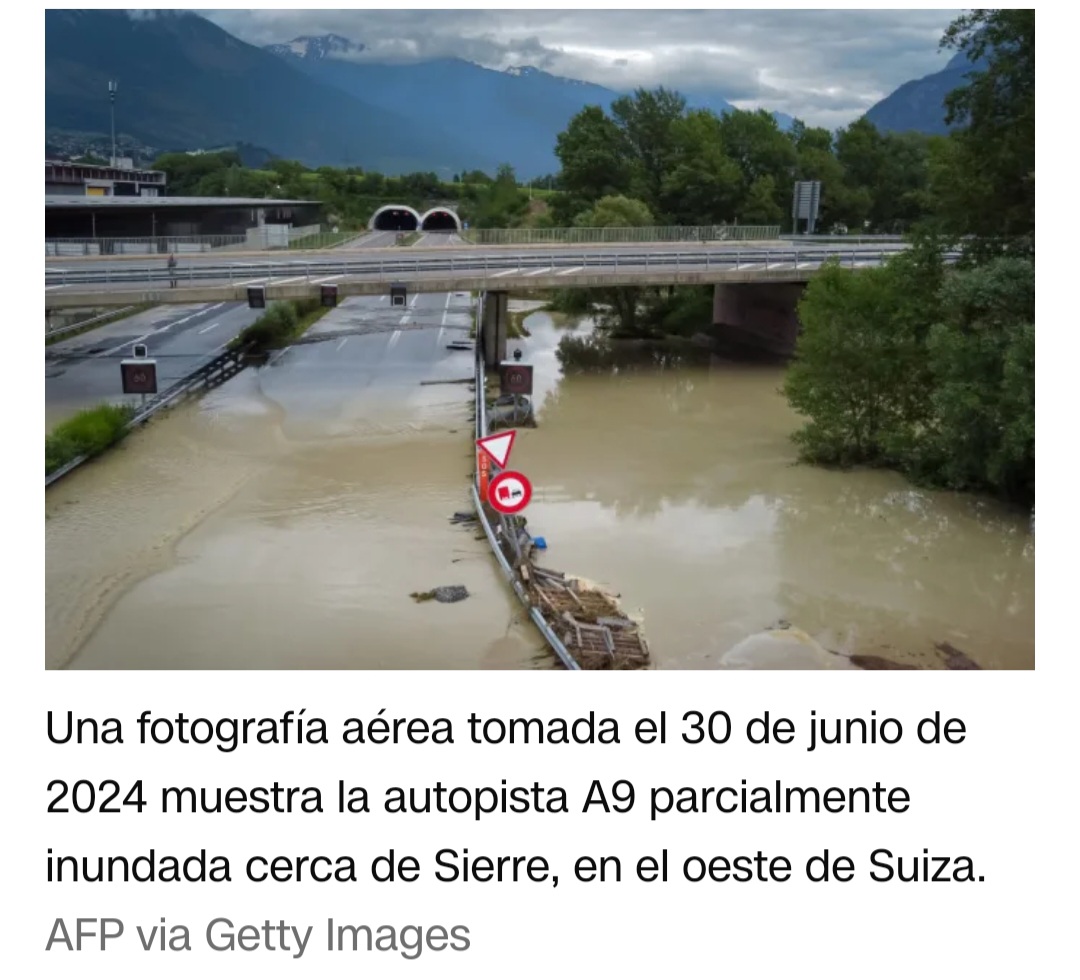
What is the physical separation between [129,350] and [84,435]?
15103mm

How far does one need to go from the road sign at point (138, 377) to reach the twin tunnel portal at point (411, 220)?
A: 188 feet

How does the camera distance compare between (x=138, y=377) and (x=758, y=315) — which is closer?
(x=138, y=377)

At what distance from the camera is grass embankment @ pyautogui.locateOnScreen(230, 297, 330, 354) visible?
132ft

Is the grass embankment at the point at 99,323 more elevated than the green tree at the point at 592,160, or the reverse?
the green tree at the point at 592,160

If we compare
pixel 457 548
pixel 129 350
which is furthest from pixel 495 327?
pixel 457 548

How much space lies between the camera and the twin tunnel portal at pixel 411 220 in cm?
8412

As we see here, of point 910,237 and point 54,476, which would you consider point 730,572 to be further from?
point 54,476

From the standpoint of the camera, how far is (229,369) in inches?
1394

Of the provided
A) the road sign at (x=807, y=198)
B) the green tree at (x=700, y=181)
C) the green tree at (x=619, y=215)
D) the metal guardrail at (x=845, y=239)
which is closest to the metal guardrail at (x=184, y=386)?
the green tree at (x=619, y=215)

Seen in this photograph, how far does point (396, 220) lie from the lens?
86.5 meters

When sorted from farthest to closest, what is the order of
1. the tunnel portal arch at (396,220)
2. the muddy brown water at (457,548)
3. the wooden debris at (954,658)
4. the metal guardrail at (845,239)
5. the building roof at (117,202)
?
the tunnel portal arch at (396,220), the metal guardrail at (845,239), the building roof at (117,202), the muddy brown water at (457,548), the wooden debris at (954,658)

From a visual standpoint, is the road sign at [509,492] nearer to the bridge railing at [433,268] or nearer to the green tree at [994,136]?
the green tree at [994,136]

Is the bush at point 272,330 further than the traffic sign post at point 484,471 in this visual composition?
Yes

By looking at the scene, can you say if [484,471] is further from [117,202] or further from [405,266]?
[117,202]
